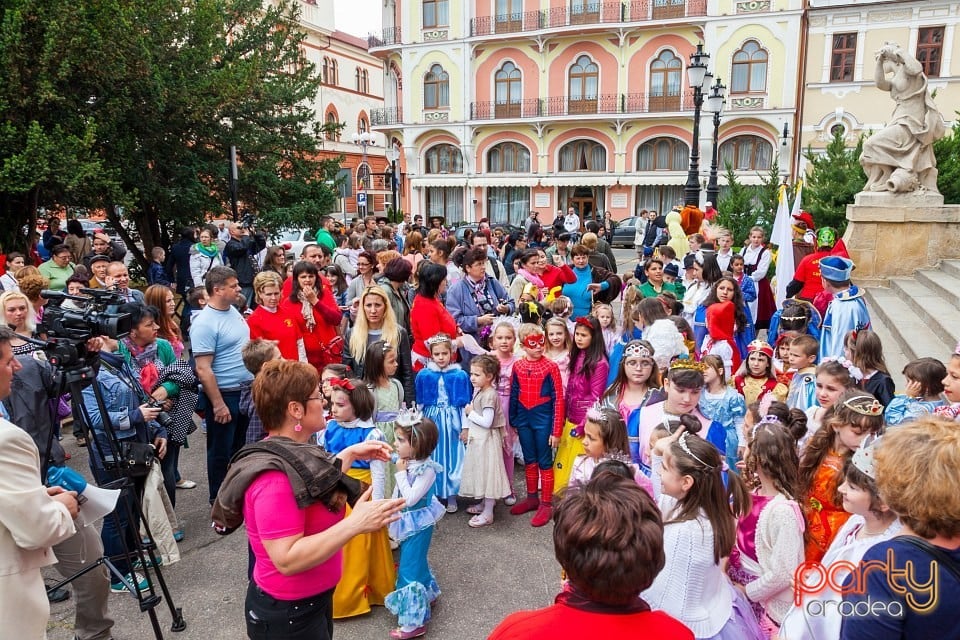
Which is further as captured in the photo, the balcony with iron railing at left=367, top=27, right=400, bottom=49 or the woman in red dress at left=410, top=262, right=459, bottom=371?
the balcony with iron railing at left=367, top=27, right=400, bottom=49

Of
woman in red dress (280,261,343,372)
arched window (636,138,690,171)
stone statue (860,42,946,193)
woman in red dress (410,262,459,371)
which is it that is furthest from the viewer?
arched window (636,138,690,171)

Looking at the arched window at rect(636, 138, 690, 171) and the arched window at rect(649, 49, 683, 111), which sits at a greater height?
the arched window at rect(649, 49, 683, 111)

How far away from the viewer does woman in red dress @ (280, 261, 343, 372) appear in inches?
229

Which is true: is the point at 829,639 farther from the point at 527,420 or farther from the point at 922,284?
the point at 922,284

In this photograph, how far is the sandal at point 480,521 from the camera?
16.9ft

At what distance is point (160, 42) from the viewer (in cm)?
1329

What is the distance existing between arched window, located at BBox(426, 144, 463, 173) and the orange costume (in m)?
34.2

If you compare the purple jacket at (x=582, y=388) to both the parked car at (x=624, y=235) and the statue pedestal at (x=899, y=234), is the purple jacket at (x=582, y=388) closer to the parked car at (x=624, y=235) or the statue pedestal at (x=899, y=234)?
the statue pedestal at (x=899, y=234)

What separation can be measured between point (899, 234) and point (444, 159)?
29.4m

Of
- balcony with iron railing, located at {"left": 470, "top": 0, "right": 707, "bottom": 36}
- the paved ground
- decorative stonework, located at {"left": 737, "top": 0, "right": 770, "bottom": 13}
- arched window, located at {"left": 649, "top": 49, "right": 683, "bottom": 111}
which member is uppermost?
balcony with iron railing, located at {"left": 470, "top": 0, "right": 707, "bottom": 36}

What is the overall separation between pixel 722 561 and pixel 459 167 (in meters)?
35.0

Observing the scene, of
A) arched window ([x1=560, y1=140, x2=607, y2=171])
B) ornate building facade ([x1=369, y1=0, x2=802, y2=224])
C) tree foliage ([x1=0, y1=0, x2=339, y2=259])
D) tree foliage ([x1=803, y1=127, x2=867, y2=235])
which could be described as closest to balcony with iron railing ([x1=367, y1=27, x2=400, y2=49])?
ornate building facade ([x1=369, y1=0, x2=802, y2=224])

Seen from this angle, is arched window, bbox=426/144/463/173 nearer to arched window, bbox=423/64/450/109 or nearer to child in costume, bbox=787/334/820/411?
arched window, bbox=423/64/450/109

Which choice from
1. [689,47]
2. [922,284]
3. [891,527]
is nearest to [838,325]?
[891,527]
